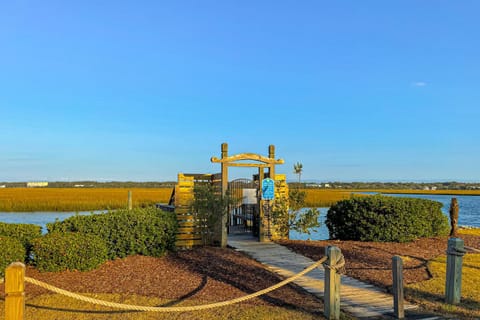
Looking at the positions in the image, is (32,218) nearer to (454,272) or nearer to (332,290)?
(332,290)

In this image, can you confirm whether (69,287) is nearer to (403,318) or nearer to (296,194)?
(403,318)

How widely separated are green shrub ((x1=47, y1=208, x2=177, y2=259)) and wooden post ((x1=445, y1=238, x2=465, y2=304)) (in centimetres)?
660

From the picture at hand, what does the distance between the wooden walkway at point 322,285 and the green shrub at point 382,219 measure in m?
2.79

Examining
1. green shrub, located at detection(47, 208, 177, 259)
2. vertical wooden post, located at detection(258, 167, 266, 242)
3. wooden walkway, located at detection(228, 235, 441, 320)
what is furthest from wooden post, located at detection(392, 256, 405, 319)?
vertical wooden post, located at detection(258, 167, 266, 242)

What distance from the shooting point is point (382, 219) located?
12266 mm

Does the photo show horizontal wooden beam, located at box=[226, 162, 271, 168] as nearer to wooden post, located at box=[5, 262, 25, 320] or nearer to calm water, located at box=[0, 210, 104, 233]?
wooden post, located at box=[5, 262, 25, 320]

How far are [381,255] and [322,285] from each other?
3.31m

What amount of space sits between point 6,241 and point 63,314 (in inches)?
121

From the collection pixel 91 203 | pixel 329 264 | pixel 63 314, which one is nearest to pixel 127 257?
pixel 63 314

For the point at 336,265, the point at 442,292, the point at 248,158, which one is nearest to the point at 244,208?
the point at 248,158

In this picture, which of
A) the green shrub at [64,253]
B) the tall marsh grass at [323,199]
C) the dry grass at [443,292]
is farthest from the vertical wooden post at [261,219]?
the tall marsh grass at [323,199]

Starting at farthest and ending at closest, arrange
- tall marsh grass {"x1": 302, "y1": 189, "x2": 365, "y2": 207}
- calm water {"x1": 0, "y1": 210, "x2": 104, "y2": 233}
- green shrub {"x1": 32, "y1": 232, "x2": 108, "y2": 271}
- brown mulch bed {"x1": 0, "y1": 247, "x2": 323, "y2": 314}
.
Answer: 1. tall marsh grass {"x1": 302, "y1": 189, "x2": 365, "y2": 207}
2. calm water {"x1": 0, "y1": 210, "x2": 104, "y2": 233}
3. green shrub {"x1": 32, "y1": 232, "x2": 108, "y2": 271}
4. brown mulch bed {"x1": 0, "y1": 247, "x2": 323, "y2": 314}

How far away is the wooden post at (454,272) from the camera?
22.1 feet

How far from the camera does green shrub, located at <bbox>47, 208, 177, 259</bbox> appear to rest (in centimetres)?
953
